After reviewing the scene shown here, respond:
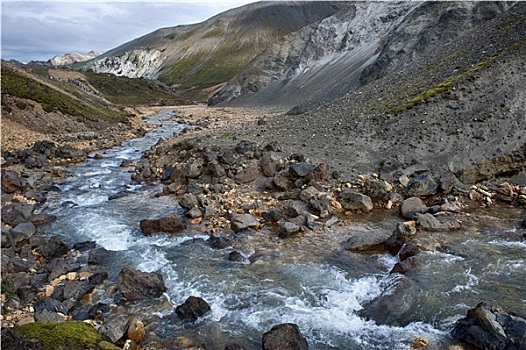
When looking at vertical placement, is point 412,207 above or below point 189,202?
below

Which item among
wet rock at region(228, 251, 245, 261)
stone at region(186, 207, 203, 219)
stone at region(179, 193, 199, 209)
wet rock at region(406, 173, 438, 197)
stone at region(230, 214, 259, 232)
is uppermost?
stone at region(179, 193, 199, 209)

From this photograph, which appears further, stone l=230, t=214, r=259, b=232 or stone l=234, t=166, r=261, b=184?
stone l=234, t=166, r=261, b=184

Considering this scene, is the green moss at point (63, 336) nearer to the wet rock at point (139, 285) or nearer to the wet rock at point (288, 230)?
the wet rock at point (139, 285)

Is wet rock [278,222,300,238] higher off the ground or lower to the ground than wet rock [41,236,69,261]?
lower

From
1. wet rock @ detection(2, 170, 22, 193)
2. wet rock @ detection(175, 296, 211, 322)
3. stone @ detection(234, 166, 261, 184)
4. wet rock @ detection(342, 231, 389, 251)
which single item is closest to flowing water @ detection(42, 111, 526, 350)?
wet rock @ detection(175, 296, 211, 322)

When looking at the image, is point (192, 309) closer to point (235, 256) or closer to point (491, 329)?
point (235, 256)

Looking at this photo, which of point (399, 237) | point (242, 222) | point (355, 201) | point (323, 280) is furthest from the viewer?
point (355, 201)

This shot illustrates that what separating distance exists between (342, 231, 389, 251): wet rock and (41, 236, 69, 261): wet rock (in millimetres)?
11999

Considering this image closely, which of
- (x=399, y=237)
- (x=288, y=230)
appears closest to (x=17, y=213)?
(x=288, y=230)

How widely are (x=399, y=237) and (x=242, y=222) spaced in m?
7.10

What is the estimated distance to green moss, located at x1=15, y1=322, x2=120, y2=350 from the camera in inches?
280

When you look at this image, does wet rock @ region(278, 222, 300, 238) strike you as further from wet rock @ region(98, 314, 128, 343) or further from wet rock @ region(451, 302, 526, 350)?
wet rock @ region(451, 302, 526, 350)

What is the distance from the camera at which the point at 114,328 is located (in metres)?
11.3

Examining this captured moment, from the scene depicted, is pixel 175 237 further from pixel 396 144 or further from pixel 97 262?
pixel 396 144
